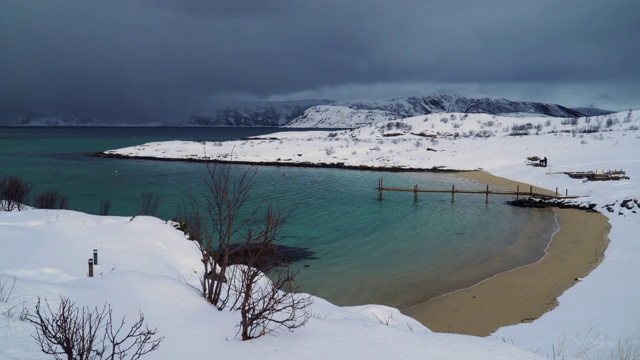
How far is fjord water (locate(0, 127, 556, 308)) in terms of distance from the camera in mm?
15484

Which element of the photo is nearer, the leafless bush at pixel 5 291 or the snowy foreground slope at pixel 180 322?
the snowy foreground slope at pixel 180 322

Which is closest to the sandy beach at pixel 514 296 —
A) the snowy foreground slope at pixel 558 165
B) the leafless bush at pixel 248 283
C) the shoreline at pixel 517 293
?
the shoreline at pixel 517 293

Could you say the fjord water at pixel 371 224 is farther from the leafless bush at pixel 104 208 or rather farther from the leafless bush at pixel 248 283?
the leafless bush at pixel 248 283

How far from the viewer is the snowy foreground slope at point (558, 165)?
9.35 m

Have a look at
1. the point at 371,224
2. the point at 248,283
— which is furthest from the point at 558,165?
the point at 248,283

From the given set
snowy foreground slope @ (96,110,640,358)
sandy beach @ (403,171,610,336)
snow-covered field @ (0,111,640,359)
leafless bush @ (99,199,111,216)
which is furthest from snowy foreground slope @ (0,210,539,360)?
leafless bush @ (99,199,111,216)

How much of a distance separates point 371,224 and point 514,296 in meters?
12.5

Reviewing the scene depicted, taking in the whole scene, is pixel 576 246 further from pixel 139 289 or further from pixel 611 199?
pixel 139 289

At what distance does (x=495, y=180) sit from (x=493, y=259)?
2942cm

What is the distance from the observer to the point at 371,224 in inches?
998

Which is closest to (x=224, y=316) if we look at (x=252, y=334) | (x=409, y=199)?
(x=252, y=334)

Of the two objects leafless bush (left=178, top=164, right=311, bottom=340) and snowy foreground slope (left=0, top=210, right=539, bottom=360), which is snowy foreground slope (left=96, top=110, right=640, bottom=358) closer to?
snowy foreground slope (left=0, top=210, right=539, bottom=360)

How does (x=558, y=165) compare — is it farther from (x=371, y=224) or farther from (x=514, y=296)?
(x=514, y=296)

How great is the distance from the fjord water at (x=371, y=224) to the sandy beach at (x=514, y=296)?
0.66 metres
